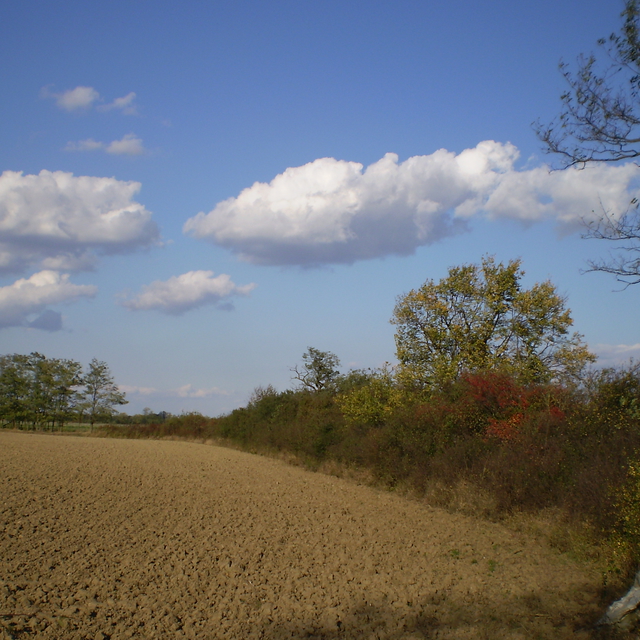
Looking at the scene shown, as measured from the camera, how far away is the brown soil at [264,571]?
639 cm

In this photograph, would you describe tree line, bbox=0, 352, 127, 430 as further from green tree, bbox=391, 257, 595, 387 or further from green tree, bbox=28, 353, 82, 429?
green tree, bbox=391, 257, 595, 387

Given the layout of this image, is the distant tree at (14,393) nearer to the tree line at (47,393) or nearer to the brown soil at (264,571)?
the tree line at (47,393)

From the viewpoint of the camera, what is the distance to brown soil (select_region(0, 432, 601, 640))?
6.39 m

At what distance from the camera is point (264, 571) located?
839 cm

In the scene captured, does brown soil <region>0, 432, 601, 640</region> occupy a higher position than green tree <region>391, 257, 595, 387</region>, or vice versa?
green tree <region>391, 257, 595, 387</region>

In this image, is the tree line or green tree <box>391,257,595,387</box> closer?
green tree <box>391,257,595,387</box>

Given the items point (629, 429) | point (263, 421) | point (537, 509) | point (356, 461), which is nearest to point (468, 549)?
point (537, 509)

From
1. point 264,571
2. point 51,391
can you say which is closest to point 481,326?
point 264,571

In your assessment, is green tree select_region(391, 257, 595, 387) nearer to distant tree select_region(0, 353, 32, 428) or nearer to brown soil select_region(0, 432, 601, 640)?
brown soil select_region(0, 432, 601, 640)

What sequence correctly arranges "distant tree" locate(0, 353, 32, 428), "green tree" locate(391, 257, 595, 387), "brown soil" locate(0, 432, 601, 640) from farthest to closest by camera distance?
"distant tree" locate(0, 353, 32, 428) → "green tree" locate(391, 257, 595, 387) → "brown soil" locate(0, 432, 601, 640)

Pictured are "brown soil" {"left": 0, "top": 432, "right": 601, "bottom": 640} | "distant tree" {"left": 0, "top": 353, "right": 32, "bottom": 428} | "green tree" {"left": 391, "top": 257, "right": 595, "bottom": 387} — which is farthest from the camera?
"distant tree" {"left": 0, "top": 353, "right": 32, "bottom": 428}

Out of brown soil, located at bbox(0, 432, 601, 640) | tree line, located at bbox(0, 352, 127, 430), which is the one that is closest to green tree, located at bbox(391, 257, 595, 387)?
brown soil, located at bbox(0, 432, 601, 640)

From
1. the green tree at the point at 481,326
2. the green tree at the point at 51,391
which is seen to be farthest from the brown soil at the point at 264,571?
the green tree at the point at 51,391

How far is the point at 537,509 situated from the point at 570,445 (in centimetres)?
141
